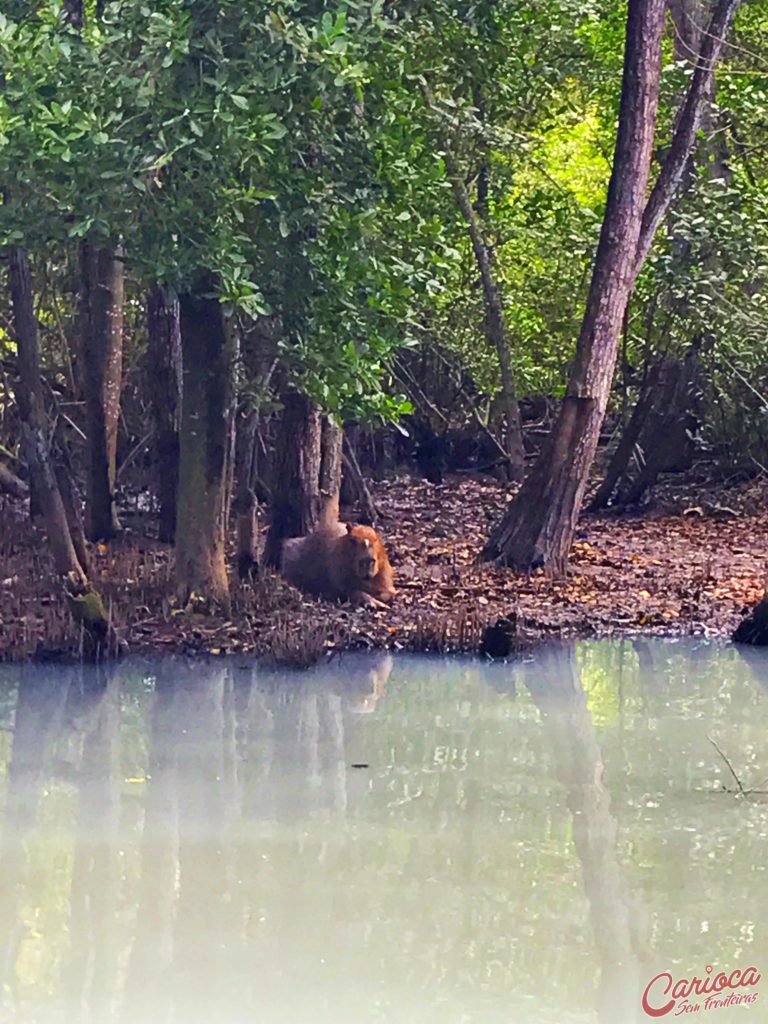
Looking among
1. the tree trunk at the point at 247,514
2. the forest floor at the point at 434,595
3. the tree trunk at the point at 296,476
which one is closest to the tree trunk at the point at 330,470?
the tree trunk at the point at 296,476

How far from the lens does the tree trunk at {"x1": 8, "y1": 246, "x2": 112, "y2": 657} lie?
33.9 ft

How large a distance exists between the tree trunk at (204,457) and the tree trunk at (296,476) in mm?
1726

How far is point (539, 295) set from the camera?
18234mm

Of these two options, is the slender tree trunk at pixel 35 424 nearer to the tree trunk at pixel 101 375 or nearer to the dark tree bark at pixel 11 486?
the tree trunk at pixel 101 375

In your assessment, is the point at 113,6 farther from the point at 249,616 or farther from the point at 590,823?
the point at 590,823

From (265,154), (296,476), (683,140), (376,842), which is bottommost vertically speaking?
(376,842)

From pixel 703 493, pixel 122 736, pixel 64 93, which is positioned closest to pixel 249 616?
pixel 122 736

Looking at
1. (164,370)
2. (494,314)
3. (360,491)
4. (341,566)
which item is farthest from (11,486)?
(494,314)

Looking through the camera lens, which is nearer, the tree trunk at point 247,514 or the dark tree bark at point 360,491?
the tree trunk at point 247,514

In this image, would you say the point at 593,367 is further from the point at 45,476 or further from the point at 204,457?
the point at 45,476

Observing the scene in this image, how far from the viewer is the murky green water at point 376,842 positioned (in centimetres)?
518

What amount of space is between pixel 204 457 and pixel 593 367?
369cm

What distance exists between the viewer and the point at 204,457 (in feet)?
36.9

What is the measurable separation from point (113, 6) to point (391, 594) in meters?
5.05
